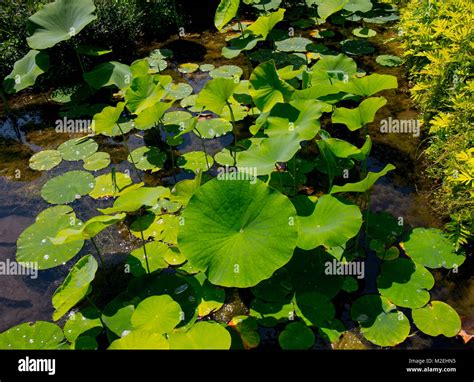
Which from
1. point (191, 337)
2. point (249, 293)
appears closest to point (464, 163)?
point (249, 293)

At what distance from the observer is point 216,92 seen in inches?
129

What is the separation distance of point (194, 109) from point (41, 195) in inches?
67.8

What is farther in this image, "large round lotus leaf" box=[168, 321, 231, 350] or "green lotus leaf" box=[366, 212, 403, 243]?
"green lotus leaf" box=[366, 212, 403, 243]

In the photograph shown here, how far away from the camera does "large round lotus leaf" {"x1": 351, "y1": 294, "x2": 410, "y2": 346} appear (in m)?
2.48

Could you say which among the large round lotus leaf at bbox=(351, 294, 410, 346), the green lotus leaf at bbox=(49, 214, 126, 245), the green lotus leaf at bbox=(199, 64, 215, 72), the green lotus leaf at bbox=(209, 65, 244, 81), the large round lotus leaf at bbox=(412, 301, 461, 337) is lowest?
the large round lotus leaf at bbox=(351, 294, 410, 346)

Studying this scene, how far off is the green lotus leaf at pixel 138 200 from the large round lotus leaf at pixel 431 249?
68.2 inches

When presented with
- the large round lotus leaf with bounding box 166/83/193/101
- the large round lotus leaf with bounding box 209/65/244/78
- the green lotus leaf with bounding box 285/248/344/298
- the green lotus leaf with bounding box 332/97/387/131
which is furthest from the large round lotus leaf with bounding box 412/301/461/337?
the large round lotus leaf with bounding box 209/65/244/78

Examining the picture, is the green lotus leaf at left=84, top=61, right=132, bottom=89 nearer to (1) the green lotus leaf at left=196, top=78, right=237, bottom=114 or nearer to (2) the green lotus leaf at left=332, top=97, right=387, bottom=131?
(1) the green lotus leaf at left=196, top=78, right=237, bottom=114

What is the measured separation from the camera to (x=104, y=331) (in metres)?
2.61

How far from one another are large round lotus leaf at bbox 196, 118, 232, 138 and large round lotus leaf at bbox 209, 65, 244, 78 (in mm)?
962

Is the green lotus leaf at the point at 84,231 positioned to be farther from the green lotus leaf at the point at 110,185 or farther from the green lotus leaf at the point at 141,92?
the green lotus leaf at the point at 141,92

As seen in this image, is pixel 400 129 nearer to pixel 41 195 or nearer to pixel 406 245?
pixel 406 245

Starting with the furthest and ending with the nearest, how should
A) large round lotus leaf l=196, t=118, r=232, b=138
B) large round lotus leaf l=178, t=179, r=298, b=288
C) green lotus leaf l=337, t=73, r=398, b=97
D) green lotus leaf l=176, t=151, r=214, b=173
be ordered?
large round lotus leaf l=196, t=118, r=232, b=138 < green lotus leaf l=176, t=151, r=214, b=173 < green lotus leaf l=337, t=73, r=398, b=97 < large round lotus leaf l=178, t=179, r=298, b=288

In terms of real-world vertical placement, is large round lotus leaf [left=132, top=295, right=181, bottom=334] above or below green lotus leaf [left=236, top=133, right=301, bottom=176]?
below
